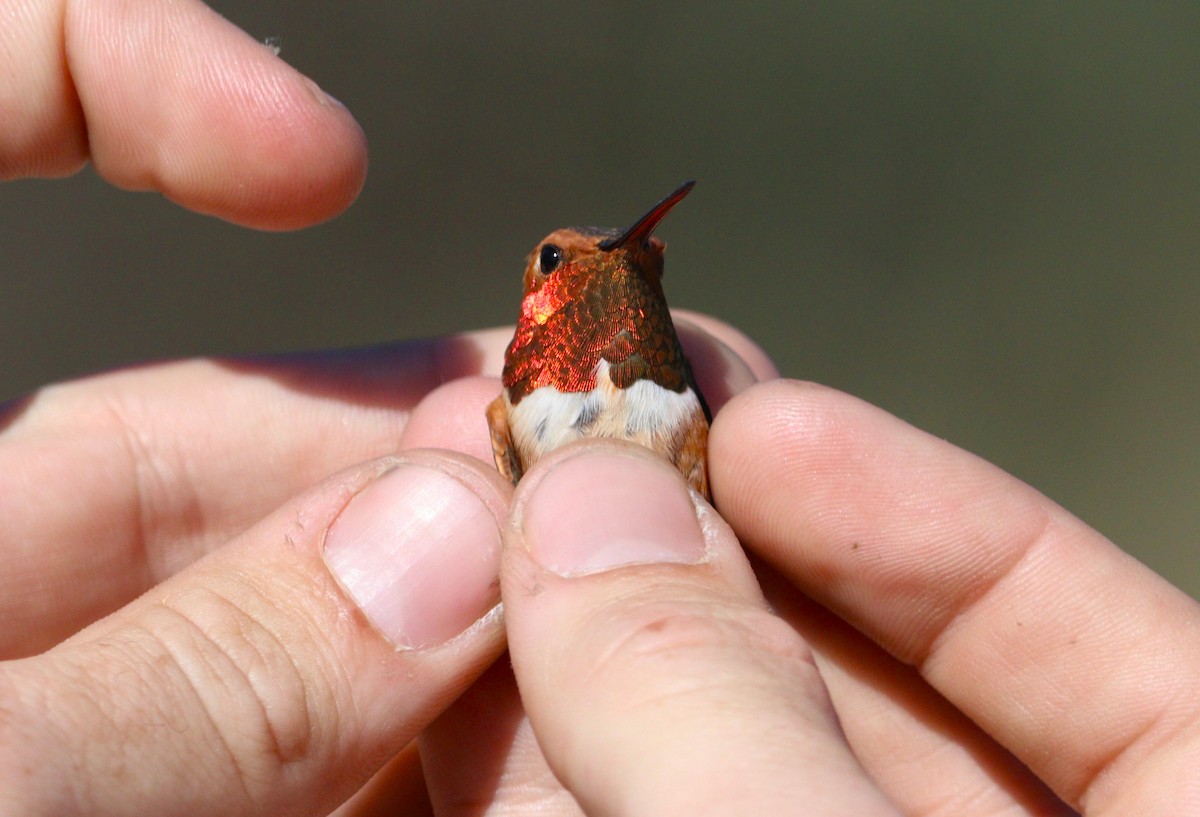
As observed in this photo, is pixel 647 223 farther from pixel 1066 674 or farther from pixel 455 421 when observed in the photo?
pixel 1066 674

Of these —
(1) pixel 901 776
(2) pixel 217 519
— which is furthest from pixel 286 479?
(1) pixel 901 776

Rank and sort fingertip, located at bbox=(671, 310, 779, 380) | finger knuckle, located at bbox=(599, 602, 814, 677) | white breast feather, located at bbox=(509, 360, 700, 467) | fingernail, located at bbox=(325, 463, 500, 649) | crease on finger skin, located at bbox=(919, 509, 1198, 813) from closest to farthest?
1. finger knuckle, located at bbox=(599, 602, 814, 677)
2. fingernail, located at bbox=(325, 463, 500, 649)
3. crease on finger skin, located at bbox=(919, 509, 1198, 813)
4. white breast feather, located at bbox=(509, 360, 700, 467)
5. fingertip, located at bbox=(671, 310, 779, 380)

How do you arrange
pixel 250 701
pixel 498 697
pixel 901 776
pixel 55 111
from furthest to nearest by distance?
1. pixel 55 111
2. pixel 901 776
3. pixel 498 697
4. pixel 250 701

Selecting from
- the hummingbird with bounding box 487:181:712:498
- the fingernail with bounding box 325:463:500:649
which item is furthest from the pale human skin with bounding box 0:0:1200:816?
the hummingbird with bounding box 487:181:712:498

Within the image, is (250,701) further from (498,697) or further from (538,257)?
(538,257)

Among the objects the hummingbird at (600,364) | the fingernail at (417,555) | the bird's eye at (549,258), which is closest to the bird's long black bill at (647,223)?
the hummingbird at (600,364)

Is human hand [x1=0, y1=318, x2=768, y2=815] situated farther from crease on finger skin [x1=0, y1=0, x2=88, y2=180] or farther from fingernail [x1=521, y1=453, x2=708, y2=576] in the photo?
crease on finger skin [x1=0, y1=0, x2=88, y2=180]
